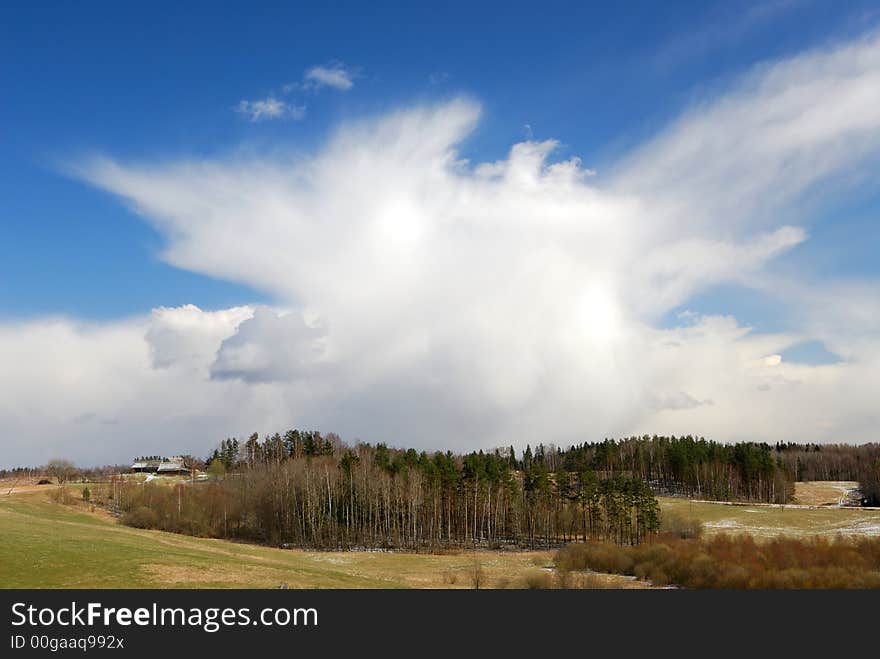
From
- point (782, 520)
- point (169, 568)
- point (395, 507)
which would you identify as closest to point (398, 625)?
point (169, 568)

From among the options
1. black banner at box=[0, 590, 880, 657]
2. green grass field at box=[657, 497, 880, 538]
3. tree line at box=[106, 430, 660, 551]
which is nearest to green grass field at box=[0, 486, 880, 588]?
black banner at box=[0, 590, 880, 657]

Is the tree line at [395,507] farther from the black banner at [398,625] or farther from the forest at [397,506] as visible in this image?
the black banner at [398,625]

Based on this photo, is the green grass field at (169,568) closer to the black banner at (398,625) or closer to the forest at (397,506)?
the black banner at (398,625)

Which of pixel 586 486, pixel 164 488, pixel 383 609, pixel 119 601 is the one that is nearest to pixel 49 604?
pixel 119 601

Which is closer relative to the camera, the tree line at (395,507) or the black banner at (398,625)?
the black banner at (398,625)

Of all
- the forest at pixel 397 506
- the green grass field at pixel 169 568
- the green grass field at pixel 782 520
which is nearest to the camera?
the green grass field at pixel 169 568

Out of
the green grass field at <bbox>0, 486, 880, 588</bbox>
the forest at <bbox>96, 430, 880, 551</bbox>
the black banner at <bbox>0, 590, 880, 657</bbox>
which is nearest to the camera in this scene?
the black banner at <bbox>0, 590, 880, 657</bbox>

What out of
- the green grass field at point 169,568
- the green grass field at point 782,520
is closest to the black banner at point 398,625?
the green grass field at point 169,568

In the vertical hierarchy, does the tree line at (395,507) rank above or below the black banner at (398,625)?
below

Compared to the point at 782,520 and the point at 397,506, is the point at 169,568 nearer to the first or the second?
the point at 397,506

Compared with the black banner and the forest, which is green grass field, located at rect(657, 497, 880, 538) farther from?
the black banner

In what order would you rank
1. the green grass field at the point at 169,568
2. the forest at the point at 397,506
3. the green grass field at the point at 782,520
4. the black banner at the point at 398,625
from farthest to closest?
the forest at the point at 397,506
the green grass field at the point at 782,520
the green grass field at the point at 169,568
the black banner at the point at 398,625

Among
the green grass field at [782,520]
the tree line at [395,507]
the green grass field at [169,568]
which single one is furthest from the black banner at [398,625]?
the tree line at [395,507]

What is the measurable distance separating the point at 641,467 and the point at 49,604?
186 metres
